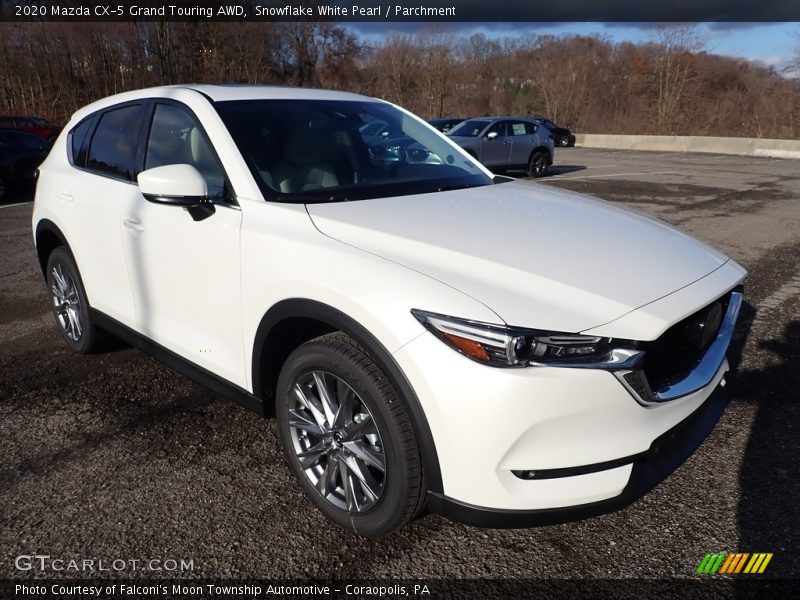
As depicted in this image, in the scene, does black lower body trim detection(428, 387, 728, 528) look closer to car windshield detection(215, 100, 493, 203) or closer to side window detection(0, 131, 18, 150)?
car windshield detection(215, 100, 493, 203)

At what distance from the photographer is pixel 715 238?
7.76m

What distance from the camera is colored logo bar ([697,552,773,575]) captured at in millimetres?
2191

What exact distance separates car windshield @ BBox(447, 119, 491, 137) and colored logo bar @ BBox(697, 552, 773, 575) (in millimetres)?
14605

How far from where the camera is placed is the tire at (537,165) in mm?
16650

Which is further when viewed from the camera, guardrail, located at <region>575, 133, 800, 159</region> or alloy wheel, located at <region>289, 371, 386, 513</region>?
guardrail, located at <region>575, 133, 800, 159</region>

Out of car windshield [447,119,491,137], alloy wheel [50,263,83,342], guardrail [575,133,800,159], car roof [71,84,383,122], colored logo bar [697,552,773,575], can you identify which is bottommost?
guardrail [575,133,800,159]

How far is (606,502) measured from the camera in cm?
197

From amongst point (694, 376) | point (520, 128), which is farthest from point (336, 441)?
point (520, 128)

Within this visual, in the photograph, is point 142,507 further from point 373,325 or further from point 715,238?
point 715,238

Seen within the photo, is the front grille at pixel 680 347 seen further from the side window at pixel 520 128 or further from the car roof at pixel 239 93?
the side window at pixel 520 128

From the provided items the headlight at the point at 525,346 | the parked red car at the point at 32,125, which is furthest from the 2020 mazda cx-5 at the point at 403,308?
the parked red car at the point at 32,125

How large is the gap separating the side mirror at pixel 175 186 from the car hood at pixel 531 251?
52 centimetres

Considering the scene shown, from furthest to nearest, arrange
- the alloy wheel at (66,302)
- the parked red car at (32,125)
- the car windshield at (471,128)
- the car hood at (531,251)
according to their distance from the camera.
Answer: the parked red car at (32,125)
the car windshield at (471,128)
the alloy wheel at (66,302)
the car hood at (531,251)

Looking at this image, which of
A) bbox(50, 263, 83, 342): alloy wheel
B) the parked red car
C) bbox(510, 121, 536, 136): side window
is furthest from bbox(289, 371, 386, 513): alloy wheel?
the parked red car
